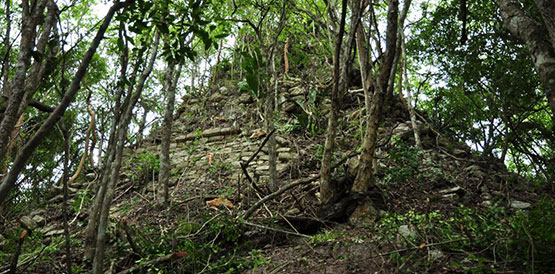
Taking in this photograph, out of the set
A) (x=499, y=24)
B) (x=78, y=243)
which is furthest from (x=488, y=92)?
(x=78, y=243)

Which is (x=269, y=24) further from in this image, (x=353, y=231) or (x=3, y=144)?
(x=3, y=144)

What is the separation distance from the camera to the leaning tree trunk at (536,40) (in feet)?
8.26

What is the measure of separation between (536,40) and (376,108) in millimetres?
1922

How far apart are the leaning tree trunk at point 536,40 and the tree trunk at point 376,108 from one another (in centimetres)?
131

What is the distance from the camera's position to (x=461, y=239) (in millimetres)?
3102

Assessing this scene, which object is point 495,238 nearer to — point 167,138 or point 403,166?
point 403,166

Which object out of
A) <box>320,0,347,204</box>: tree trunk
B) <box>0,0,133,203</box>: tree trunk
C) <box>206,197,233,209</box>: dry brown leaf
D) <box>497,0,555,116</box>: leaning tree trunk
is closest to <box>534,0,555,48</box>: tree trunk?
<box>497,0,555,116</box>: leaning tree trunk

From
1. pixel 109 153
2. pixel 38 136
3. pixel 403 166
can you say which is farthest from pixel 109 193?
pixel 403 166

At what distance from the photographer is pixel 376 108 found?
448cm

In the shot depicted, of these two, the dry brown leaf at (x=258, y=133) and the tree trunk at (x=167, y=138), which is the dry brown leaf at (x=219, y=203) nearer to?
the tree trunk at (x=167, y=138)

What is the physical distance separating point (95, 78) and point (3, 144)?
8.36m

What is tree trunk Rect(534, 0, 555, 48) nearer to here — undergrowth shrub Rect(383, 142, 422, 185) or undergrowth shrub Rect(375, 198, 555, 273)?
undergrowth shrub Rect(375, 198, 555, 273)

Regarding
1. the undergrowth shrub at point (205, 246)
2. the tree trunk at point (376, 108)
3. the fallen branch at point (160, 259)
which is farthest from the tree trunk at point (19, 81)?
the tree trunk at point (376, 108)

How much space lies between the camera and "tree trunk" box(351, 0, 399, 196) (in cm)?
434
